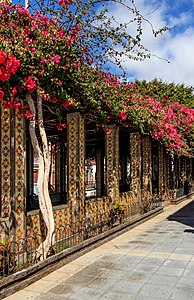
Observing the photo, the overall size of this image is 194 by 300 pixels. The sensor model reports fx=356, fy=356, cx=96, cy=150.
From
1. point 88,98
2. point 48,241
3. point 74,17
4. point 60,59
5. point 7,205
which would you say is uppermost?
point 74,17

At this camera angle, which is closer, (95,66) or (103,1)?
(103,1)

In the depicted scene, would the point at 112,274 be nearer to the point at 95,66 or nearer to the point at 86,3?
the point at 95,66

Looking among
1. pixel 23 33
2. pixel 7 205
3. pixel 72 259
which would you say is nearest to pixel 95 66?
pixel 23 33

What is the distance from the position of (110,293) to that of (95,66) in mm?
4101

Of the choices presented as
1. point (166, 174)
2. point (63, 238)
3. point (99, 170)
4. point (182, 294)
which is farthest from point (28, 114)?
point (166, 174)

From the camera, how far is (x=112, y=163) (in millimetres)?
10547

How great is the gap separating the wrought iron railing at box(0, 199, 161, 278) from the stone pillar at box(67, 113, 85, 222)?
1.45 ft

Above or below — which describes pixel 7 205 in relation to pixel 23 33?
below

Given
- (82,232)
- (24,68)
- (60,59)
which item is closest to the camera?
(24,68)

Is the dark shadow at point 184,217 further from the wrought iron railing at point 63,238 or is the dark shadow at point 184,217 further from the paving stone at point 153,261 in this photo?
the paving stone at point 153,261

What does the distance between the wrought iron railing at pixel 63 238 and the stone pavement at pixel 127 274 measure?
0.42 m

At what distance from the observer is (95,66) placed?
6.85m

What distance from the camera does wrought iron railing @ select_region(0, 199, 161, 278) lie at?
5.21 metres

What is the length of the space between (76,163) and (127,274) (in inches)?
133
